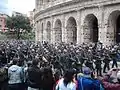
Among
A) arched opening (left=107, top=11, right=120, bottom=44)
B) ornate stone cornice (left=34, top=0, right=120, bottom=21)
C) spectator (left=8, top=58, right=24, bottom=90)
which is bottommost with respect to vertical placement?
spectator (left=8, top=58, right=24, bottom=90)

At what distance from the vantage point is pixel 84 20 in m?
34.5

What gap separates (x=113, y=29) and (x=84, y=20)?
14.6 ft

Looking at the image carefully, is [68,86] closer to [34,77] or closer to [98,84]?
[98,84]

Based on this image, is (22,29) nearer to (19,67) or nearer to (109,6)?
(109,6)

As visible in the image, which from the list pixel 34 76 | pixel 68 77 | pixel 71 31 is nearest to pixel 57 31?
pixel 71 31

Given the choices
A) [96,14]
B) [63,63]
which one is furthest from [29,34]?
[63,63]

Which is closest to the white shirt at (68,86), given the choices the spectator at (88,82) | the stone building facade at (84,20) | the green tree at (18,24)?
the spectator at (88,82)

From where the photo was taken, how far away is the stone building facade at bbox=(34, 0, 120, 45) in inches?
1208

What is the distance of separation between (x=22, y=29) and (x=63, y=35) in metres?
36.3

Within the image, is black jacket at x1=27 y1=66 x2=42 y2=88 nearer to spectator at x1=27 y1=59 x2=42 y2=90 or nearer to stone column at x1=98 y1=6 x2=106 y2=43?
spectator at x1=27 y1=59 x2=42 y2=90

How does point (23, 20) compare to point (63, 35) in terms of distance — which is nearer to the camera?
point (63, 35)

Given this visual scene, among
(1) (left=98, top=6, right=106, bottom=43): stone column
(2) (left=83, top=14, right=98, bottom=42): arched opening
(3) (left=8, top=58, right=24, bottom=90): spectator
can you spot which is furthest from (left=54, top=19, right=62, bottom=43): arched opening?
(3) (left=8, top=58, right=24, bottom=90): spectator

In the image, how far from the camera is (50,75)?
750 cm

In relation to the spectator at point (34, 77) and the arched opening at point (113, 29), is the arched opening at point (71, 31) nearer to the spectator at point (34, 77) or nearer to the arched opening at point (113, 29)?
the arched opening at point (113, 29)
